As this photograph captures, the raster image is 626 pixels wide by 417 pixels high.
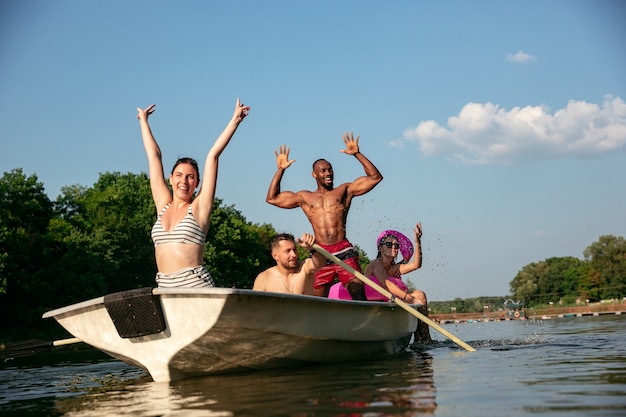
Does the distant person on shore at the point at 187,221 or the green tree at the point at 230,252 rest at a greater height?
the green tree at the point at 230,252

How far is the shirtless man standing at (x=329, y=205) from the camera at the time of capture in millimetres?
9984

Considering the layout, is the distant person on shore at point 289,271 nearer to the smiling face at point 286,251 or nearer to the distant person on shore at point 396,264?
the smiling face at point 286,251

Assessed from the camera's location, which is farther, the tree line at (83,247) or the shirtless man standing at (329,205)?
the tree line at (83,247)

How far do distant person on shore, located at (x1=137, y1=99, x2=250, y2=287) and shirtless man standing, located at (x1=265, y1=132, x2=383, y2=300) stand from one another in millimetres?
3156

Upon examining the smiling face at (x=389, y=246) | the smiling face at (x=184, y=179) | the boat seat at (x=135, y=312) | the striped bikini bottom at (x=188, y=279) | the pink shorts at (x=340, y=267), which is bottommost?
the boat seat at (x=135, y=312)

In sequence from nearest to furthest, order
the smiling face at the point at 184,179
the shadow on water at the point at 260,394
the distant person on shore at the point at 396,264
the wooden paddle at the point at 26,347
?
the shadow on water at the point at 260,394 → the smiling face at the point at 184,179 → the wooden paddle at the point at 26,347 → the distant person on shore at the point at 396,264

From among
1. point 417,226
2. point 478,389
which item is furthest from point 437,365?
point 417,226

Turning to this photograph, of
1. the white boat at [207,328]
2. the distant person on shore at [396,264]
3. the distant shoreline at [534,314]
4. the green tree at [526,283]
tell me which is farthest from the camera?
the green tree at [526,283]

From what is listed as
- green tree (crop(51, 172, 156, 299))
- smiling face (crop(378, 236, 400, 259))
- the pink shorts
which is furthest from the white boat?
green tree (crop(51, 172, 156, 299))

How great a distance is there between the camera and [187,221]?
22.6ft

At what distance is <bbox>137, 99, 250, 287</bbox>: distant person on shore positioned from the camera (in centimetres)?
689

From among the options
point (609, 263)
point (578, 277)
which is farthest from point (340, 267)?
point (578, 277)

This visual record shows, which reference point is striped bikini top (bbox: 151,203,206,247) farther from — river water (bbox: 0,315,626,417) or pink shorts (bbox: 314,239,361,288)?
pink shorts (bbox: 314,239,361,288)

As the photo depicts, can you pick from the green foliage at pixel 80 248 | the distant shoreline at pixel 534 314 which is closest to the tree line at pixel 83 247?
the green foliage at pixel 80 248
